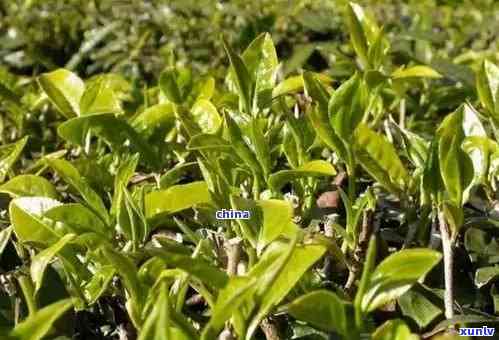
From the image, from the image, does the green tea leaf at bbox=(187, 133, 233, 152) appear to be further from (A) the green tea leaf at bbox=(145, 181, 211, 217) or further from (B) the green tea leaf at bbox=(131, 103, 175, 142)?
(B) the green tea leaf at bbox=(131, 103, 175, 142)

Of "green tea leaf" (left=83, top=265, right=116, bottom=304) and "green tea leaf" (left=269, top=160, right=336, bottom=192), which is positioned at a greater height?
"green tea leaf" (left=269, top=160, right=336, bottom=192)

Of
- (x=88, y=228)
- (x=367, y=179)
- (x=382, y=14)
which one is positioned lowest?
(x=382, y=14)

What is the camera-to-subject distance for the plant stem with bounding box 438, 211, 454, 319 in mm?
1349

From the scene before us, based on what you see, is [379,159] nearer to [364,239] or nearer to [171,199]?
[364,239]

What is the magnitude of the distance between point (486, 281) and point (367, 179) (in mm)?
511

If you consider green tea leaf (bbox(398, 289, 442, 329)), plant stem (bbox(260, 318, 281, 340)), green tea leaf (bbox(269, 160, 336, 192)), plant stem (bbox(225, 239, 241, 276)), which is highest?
green tea leaf (bbox(269, 160, 336, 192))

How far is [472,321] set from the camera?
1.29 metres

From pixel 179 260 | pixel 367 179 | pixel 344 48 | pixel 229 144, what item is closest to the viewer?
pixel 179 260

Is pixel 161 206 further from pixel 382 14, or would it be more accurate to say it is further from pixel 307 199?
pixel 382 14

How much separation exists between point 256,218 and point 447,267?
0.31 meters

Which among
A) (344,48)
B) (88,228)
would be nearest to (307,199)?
(88,228)

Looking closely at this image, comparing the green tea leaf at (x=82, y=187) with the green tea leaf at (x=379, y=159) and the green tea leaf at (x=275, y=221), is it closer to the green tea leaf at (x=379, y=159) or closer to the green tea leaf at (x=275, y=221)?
the green tea leaf at (x=275, y=221)

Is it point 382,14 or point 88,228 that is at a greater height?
→ point 88,228

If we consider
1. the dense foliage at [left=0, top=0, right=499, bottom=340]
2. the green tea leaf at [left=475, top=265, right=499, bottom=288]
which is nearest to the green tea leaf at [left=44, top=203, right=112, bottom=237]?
the dense foliage at [left=0, top=0, right=499, bottom=340]
